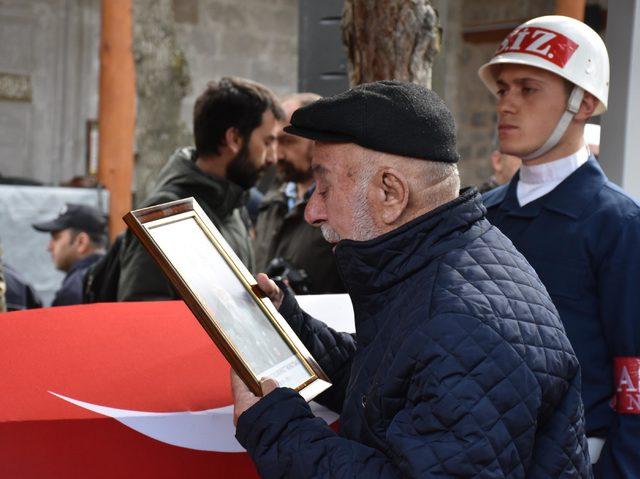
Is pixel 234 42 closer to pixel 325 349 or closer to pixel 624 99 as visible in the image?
pixel 624 99

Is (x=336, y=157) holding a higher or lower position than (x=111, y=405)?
higher

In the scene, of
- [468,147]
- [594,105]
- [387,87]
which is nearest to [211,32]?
[468,147]

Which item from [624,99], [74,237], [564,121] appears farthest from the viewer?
[74,237]

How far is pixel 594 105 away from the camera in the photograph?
2.92m

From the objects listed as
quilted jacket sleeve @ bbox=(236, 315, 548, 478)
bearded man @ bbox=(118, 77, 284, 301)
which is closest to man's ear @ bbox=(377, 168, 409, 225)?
quilted jacket sleeve @ bbox=(236, 315, 548, 478)

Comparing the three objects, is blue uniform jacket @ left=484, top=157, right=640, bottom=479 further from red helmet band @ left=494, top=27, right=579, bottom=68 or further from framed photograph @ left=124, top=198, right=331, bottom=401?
framed photograph @ left=124, top=198, right=331, bottom=401

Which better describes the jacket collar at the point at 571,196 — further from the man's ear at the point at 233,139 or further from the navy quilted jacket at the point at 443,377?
the man's ear at the point at 233,139

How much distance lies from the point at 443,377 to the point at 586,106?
147 centimetres

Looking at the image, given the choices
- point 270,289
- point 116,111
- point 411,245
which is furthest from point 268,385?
point 116,111

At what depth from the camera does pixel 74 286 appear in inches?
207

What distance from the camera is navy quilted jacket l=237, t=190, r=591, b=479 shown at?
5.42 ft

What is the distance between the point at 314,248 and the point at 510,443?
2.88m

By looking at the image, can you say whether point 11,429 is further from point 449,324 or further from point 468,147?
point 468,147

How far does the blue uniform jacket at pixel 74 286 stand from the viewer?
16.9ft
